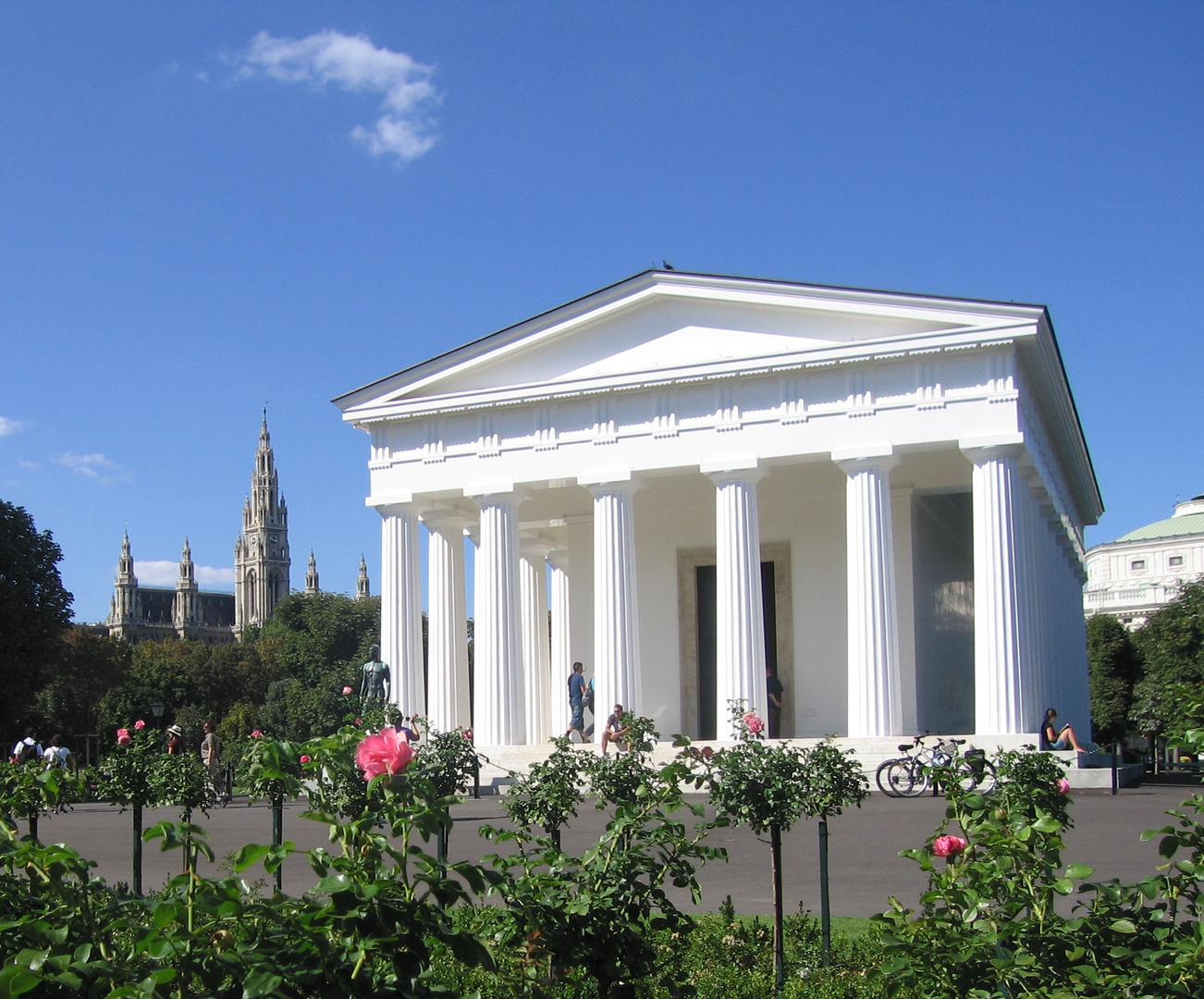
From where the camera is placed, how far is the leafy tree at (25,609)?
4916 centimetres

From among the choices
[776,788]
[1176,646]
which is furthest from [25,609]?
[776,788]

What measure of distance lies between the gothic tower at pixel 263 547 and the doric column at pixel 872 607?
171 meters

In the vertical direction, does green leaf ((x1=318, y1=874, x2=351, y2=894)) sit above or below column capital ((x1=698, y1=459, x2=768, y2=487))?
below

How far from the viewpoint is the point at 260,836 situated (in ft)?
63.0

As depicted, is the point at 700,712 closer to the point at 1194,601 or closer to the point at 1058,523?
the point at 1058,523

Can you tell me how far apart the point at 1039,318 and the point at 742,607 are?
354 inches

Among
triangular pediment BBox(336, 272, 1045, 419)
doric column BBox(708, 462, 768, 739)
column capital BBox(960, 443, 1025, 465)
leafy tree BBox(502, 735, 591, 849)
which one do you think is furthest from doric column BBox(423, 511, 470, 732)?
leafy tree BBox(502, 735, 591, 849)

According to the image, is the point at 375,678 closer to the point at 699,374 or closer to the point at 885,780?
the point at 699,374

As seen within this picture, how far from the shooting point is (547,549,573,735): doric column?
38.0 metres

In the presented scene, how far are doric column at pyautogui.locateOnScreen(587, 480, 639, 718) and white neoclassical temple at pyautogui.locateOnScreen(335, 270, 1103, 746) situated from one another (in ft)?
0.16

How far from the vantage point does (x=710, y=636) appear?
1378 inches

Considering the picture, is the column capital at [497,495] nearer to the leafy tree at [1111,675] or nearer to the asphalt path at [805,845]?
the asphalt path at [805,845]

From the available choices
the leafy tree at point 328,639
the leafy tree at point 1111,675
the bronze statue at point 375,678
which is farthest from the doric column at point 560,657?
the leafy tree at point 328,639

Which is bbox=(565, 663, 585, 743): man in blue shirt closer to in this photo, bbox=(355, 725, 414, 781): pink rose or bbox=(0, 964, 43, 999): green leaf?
bbox=(355, 725, 414, 781): pink rose
